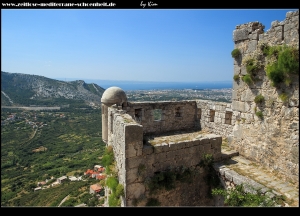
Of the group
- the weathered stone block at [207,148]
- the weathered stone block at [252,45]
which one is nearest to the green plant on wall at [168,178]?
the weathered stone block at [207,148]

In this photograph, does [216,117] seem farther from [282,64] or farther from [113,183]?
[113,183]

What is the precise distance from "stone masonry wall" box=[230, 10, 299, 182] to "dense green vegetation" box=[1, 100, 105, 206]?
540 inches

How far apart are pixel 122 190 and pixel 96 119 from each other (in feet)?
174

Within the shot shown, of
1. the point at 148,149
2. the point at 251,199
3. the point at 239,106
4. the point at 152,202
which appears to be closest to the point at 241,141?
the point at 239,106

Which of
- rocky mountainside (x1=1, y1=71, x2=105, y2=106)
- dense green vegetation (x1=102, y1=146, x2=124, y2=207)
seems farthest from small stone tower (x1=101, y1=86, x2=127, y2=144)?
rocky mountainside (x1=1, y1=71, x2=105, y2=106)

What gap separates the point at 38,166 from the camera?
31672 millimetres

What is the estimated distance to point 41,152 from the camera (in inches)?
1350

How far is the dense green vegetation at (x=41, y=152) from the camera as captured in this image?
897 inches

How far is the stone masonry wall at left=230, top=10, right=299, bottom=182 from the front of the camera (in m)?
6.14

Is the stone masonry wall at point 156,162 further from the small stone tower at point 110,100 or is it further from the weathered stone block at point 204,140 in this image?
the small stone tower at point 110,100

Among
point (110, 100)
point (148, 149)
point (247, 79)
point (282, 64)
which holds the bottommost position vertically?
point (148, 149)

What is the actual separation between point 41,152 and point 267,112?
35320 millimetres

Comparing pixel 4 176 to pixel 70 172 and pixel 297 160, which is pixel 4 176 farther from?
pixel 297 160
